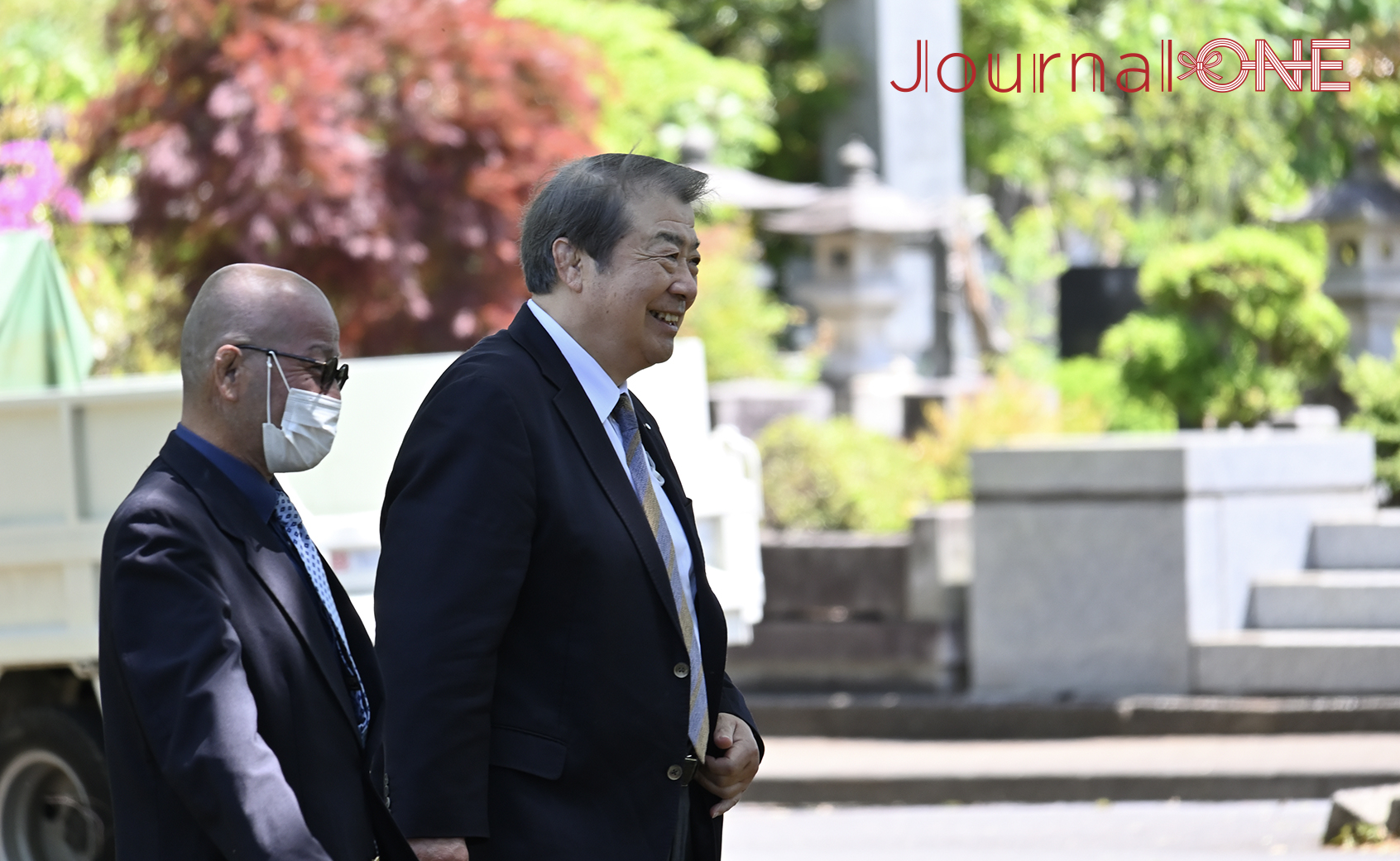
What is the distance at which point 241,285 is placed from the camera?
9.09 feet

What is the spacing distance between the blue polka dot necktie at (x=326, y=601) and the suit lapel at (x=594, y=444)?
0.52 metres

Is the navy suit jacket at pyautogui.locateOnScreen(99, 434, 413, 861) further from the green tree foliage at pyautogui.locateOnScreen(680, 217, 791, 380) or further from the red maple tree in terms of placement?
the green tree foliage at pyautogui.locateOnScreen(680, 217, 791, 380)

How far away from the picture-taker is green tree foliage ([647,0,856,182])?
25312 mm

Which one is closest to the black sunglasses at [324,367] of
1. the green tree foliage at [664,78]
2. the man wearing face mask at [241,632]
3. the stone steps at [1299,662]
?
the man wearing face mask at [241,632]

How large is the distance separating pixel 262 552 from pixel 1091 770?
6429 millimetres

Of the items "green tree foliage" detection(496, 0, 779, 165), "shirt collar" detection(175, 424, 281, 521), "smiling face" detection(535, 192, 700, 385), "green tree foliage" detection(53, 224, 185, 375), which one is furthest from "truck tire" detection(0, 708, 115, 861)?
"green tree foliage" detection(496, 0, 779, 165)

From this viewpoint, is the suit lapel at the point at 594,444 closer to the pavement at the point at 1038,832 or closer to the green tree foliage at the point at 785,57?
the pavement at the point at 1038,832

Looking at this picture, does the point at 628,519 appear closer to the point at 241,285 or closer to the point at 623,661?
the point at 623,661

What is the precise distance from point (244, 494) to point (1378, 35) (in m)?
16.7

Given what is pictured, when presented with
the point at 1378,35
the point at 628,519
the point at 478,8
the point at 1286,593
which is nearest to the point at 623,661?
the point at 628,519

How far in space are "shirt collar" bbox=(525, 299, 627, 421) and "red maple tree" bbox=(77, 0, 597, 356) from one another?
737 centimetres

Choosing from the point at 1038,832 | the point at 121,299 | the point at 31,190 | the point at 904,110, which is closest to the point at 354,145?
the point at 31,190

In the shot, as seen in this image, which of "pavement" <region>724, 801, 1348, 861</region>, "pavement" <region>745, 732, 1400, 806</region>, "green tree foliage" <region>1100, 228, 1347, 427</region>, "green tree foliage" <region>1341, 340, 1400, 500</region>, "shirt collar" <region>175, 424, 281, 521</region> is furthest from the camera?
"green tree foliage" <region>1100, 228, 1347, 427</region>

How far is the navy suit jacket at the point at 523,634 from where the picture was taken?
296 cm
